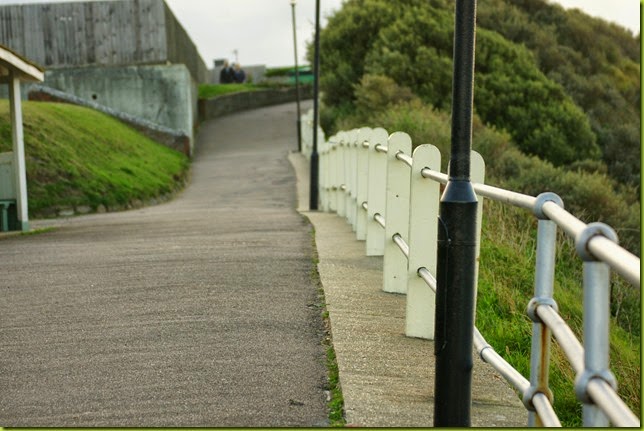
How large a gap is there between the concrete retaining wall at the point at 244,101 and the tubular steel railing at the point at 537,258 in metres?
37.3

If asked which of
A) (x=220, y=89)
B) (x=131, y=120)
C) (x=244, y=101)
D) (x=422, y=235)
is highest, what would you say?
(x=422, y=235)

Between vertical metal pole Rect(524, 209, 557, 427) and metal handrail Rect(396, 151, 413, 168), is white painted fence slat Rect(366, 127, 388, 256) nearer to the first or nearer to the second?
metal handrail Rect(396, 151, 413, 168)

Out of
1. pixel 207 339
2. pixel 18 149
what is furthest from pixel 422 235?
pixel 18 149

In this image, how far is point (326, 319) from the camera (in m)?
7.48

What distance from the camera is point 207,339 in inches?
275

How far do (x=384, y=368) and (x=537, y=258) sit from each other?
2.17 metres

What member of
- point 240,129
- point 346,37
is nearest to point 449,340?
point 346,37

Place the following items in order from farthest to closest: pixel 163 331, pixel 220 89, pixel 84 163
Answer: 1. pixel 220 89
2. pixel 84 163
3. pixel 163 331

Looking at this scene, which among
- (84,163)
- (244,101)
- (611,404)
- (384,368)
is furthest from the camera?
(244,101)

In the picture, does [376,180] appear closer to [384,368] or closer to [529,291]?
[529,291]

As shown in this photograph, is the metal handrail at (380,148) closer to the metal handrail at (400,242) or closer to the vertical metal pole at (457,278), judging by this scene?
the metal handrail at (400,242)

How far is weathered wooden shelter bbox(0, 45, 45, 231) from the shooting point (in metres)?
16.8

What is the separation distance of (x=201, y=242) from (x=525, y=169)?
11.4 m

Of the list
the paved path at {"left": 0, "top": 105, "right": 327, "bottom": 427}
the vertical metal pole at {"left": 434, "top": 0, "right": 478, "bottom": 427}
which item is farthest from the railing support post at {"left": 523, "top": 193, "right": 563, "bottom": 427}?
the paved path at {"left": 0, "top": 105, "right": 327, "bottom": 427}
